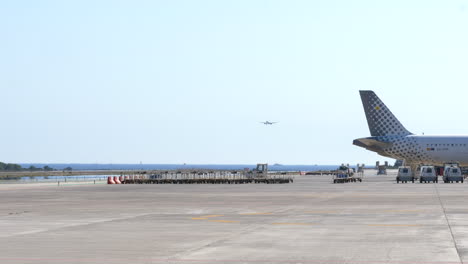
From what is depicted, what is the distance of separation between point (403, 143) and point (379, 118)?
203 inches

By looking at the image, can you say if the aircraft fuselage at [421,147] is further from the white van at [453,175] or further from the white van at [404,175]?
the white van at [453,175]

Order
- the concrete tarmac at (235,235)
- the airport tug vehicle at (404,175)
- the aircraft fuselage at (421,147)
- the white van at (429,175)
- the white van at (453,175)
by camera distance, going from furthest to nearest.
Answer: the aircraft fuselage at (421,147), the airport tug vehicle at (404,175), the white van at (429,175), the white van at (453,175), the concrete tarmac at (235,235)

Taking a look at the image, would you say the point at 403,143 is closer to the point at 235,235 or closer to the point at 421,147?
the point at 421,147

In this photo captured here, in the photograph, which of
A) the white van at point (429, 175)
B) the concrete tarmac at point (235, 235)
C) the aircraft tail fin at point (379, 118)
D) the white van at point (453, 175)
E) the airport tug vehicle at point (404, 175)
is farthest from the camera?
the aircraft tail fin at point (379, 118)

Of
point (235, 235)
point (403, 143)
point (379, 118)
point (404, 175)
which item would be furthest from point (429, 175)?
point (235, 235)

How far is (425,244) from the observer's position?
20109mm

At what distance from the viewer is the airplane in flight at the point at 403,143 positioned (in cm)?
10800

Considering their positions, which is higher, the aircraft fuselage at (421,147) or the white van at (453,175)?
the aircraft fuselage at (421,147)

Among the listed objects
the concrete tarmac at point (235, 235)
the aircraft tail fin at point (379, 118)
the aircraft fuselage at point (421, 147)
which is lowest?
the concrete tarmac at point (235, 235)

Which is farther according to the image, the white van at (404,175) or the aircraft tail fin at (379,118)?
the aircraft tail fin at (379,118)

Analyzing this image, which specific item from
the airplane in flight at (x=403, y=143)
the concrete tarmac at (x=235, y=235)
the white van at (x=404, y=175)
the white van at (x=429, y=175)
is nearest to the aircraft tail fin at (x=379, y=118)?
the airplane in flight at (x=403, y=143)

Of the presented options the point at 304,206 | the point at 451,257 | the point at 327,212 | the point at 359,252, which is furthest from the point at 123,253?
the point at 304,206

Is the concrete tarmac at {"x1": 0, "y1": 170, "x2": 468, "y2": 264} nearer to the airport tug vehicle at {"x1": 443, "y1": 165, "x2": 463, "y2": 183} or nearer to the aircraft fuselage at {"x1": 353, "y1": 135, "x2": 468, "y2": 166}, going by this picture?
the airport tug vehicle at {"x1": 443, "y1": 165, "x2": 463, "y2": 183}

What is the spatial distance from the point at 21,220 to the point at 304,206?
1463cm
